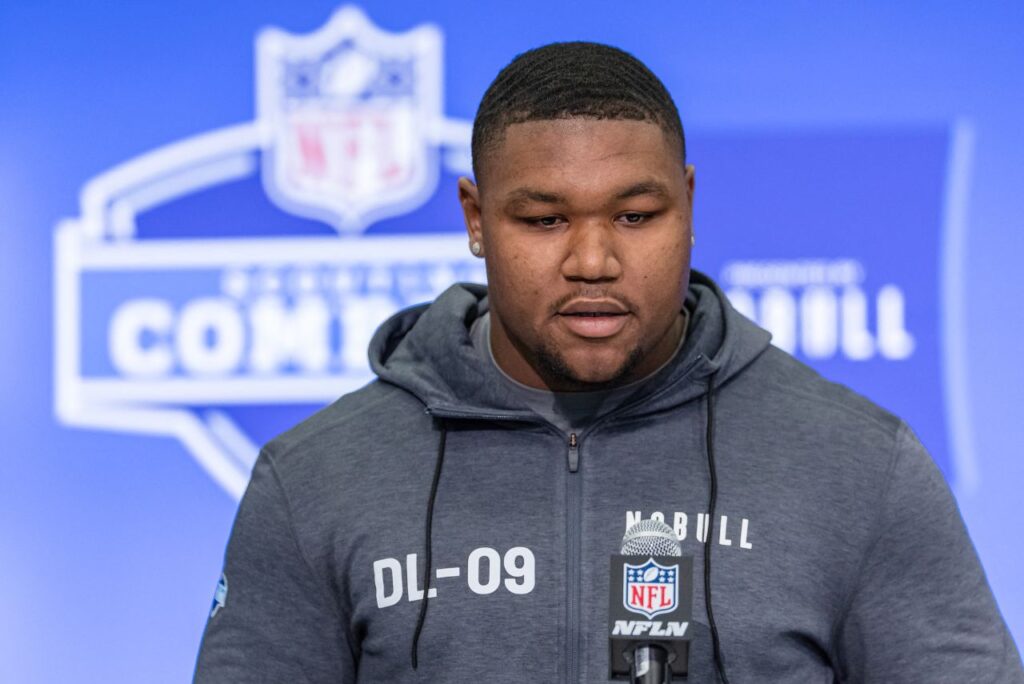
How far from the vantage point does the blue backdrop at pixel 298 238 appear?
261cm

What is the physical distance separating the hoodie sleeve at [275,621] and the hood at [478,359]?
0.68 feet

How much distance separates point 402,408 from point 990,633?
648 mm

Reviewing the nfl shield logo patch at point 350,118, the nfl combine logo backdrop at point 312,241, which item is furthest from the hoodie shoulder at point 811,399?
the nfl shield logo patch at point 350,118

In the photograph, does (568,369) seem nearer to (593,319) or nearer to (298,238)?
(593,319)

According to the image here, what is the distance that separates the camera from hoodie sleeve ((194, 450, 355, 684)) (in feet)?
4.58

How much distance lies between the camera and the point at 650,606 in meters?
1.30

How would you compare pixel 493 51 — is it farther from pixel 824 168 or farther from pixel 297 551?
pixel 297 551

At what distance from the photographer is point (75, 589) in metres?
2.80

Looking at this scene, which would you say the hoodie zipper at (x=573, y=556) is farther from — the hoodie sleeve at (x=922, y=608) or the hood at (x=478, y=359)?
the hoodie sleeve at (x=922, y=608)

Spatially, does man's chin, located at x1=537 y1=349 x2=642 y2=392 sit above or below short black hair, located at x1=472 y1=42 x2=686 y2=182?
below

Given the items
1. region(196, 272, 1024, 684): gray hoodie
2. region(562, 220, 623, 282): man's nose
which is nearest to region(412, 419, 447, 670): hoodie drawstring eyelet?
region(196, 272, 1024, 684): gray hoodie

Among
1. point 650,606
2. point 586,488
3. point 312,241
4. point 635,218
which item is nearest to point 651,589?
point 650,606

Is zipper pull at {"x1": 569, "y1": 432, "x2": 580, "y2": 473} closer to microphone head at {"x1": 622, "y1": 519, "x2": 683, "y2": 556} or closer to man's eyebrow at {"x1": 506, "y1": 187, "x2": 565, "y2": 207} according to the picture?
microphone head at {"x1": 622, "y1": 519, "x2": 683, "y2": 556}

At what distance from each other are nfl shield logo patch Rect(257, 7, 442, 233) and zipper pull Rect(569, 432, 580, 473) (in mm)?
1391
